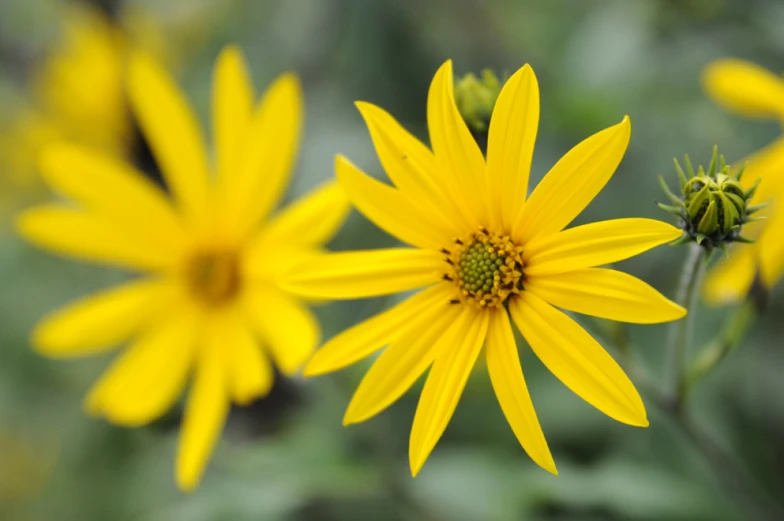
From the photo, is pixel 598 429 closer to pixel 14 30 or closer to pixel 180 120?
pixel 180 120

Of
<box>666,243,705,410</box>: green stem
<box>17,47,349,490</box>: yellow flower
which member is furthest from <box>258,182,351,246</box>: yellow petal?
<box>666,243,705,410</box>: green stem

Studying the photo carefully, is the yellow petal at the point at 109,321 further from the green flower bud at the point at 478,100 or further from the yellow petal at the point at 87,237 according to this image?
the green flower bud at the point at 478,100

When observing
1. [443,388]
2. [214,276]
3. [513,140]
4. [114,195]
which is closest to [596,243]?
[513,140]

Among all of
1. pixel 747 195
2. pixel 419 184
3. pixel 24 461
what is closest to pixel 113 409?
pixel 419 184

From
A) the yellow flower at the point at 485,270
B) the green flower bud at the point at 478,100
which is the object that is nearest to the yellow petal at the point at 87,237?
the yellow flower at the point at 485,270

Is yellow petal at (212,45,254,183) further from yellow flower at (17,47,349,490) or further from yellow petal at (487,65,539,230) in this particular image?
yellow petal at (487,65,539,230)
